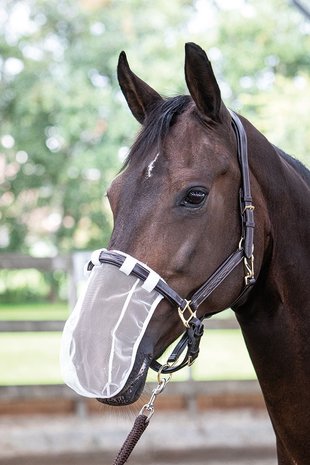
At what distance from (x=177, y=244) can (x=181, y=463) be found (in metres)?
3.62

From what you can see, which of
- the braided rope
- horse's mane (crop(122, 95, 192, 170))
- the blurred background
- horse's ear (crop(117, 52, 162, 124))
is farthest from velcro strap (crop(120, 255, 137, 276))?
the blurred background

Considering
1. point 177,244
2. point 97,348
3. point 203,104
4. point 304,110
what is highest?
point 304,110

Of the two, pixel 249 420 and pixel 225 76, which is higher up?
pixel 225 76

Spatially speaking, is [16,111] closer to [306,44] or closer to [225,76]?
[225,76]

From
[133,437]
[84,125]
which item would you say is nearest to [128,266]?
[133,437]

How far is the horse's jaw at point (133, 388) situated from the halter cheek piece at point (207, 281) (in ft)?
0.23

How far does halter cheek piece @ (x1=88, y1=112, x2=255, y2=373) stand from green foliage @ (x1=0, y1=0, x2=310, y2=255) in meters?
8.04

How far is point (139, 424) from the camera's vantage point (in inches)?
70.5

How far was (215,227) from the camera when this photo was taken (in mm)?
1784

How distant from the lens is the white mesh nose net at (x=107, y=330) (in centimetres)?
161

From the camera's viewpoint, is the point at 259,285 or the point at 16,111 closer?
the point at 259,285

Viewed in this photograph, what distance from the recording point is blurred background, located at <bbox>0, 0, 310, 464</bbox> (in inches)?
222

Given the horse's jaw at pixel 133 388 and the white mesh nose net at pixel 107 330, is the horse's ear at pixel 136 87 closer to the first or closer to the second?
the white mesh nose net at pixel 107 330

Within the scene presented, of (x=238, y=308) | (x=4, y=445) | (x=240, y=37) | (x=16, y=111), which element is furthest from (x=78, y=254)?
(x=16, y=111)
